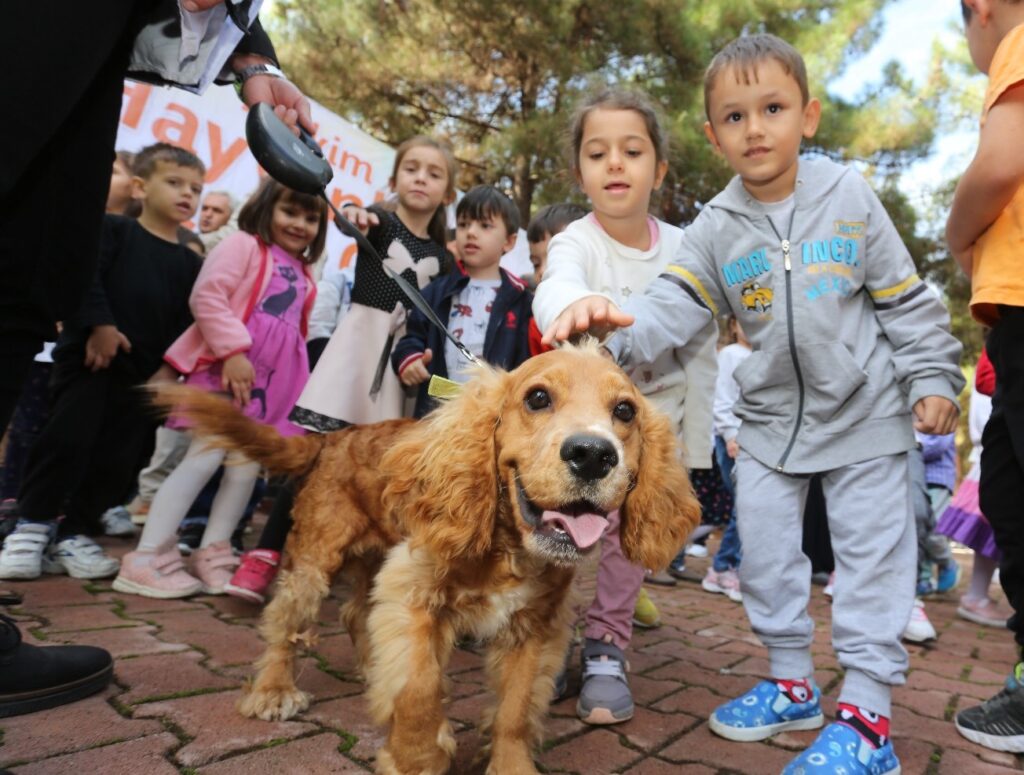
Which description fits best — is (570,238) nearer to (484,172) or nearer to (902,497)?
(902,497)

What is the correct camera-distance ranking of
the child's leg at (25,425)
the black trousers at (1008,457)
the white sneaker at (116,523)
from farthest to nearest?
the white sneaker at (116,523) < the child's leg at (25,425) < the black trousers at (1008,457)

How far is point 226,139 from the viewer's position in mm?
7711

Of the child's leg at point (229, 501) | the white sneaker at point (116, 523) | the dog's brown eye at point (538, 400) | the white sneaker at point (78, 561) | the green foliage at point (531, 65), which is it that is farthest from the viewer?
the green foliage at point (531, 65)

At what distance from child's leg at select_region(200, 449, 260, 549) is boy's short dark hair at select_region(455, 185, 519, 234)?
2026mm

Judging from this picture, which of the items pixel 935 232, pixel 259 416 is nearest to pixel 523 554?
pixel 259 416

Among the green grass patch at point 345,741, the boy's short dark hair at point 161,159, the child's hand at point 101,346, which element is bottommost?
the green grass patch at point 345,741

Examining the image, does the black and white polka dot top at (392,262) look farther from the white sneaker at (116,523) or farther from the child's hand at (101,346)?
the white sneaker at (116,523)

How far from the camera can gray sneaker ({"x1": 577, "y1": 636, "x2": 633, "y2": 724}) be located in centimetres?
275

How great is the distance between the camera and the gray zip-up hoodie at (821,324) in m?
2.68

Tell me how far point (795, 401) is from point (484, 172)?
1369 centimetres

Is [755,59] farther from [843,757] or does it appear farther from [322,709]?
[322,709]

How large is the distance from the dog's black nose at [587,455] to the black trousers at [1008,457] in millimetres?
1595

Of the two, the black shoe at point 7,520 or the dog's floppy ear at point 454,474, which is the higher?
the dog's floppy ear at point 454,474

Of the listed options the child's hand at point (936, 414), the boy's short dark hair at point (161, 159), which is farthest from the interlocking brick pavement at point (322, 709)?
the boy's short dark hair at point (161, 159)
